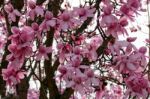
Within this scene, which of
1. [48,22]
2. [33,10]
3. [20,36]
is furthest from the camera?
[33,10]

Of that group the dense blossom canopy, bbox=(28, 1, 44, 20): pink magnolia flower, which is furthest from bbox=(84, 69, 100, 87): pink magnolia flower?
bbox=(28, 1, 44, 20): pink magnolia flower

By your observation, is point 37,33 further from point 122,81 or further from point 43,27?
point 122,81

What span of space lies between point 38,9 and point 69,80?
2.08 feet

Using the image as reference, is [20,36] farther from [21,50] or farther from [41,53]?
[41,53]

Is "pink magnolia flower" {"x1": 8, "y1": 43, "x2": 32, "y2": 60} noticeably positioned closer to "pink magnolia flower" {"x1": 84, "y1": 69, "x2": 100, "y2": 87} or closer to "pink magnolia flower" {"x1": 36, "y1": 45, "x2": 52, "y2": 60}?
"pink magnolia flower" {"x1": 36, "y1": 45, "x2": 52, "y2": 60}

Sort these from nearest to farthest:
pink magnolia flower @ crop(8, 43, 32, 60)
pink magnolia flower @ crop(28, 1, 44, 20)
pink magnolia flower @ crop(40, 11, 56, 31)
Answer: pink magnolia flower @ crop(8, 43, 32, 60)
pink magnolia flower @ crop(40, 11, 56, 31)
pink magnolia flower @ crop(28, 1, 44, 20)

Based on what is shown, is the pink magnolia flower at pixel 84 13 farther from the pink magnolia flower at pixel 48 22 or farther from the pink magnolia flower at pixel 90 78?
the pink magnolia flower at pixel 90 78

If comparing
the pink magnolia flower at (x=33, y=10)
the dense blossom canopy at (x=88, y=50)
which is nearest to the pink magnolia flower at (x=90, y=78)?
the dense blossom canopy at (x=88, y=50)

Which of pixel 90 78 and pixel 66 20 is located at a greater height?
pixel 66 20

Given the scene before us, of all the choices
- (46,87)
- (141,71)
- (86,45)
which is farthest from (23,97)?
(141,71)

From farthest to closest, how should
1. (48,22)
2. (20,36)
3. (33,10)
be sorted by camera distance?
(33,10) → (48,22) → (20,36)

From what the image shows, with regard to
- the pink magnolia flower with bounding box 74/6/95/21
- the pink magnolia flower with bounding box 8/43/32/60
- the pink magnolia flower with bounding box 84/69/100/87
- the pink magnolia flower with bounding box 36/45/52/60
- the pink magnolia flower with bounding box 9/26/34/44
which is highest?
the pink magnolia flower with bounding box 74/6/95/21

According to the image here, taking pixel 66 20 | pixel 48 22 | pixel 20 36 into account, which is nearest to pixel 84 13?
pixel 66 20

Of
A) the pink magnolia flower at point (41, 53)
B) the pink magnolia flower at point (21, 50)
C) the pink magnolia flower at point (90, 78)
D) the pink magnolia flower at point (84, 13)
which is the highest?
the pink magnolia flower at point (84, 13)
